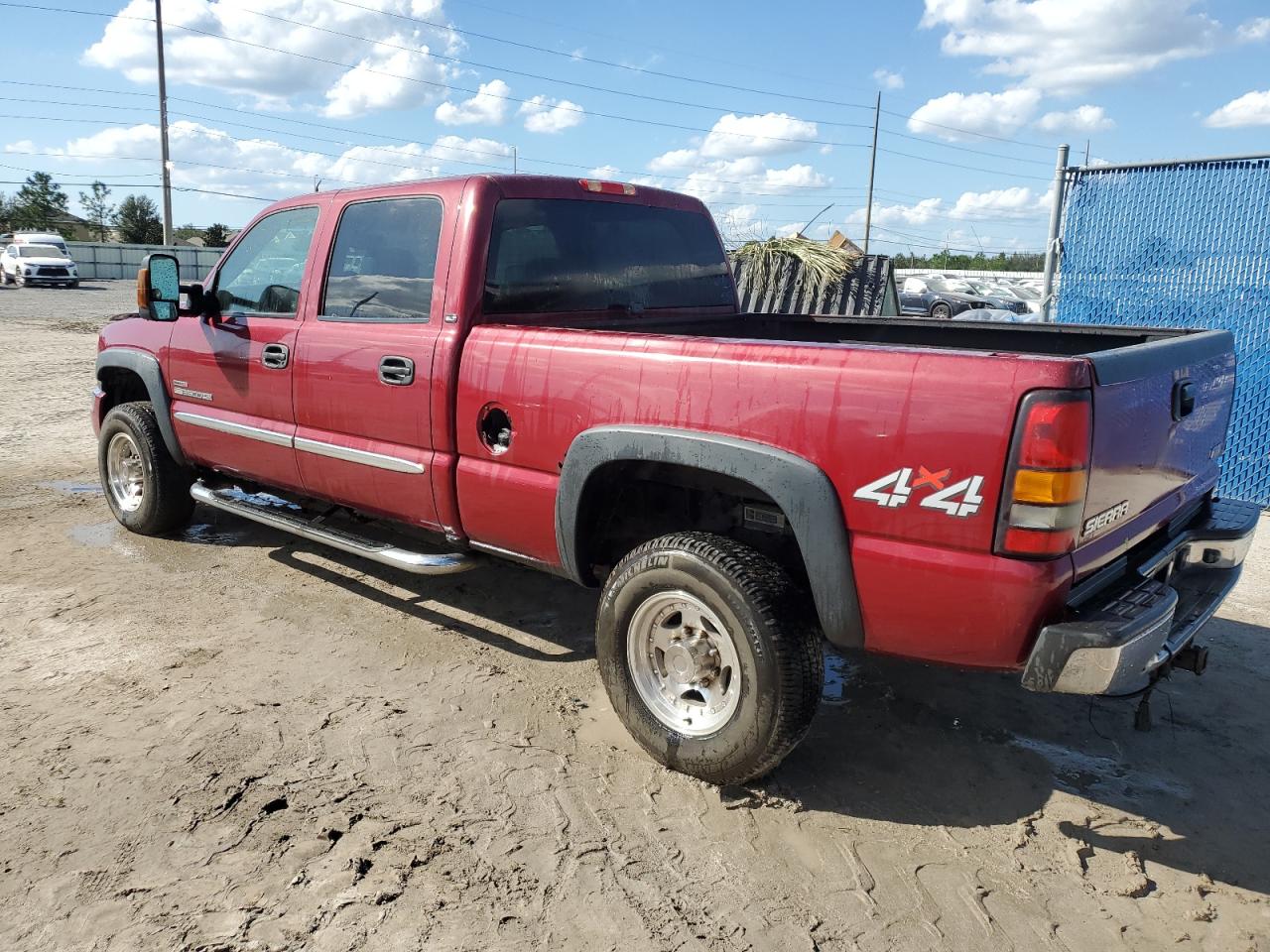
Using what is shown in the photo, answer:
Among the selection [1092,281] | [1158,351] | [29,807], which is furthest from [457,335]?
[1092,281]

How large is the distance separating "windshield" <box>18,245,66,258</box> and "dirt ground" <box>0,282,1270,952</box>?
35767 millimetres

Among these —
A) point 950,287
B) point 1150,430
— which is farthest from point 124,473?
point 950,287

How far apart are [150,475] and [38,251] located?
115ft

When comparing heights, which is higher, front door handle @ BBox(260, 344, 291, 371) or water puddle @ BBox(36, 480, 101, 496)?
front door handle @ BBox(260, 344, 291, 371)

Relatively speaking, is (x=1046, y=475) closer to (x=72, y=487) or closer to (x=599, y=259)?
(x=599, y=259)

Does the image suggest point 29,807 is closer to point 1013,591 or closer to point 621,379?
point 621,379

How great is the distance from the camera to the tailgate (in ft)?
8.57

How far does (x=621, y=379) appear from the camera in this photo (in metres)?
3.24

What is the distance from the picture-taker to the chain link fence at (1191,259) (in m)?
6.69

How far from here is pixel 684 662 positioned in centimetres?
328

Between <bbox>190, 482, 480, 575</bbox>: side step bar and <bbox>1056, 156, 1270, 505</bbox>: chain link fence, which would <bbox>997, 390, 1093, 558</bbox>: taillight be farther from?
<bbox>1056, 156, 1270, 505</bbox>: chain link fence

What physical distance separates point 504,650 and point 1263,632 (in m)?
3.60

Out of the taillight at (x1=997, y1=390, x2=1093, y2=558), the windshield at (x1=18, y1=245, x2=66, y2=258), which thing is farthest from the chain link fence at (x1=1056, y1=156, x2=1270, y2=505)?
the windshield at (x1=18, y1=245, x2=66, y2=258)

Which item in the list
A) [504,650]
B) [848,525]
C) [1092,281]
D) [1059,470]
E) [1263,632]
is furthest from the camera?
[1092,281]
